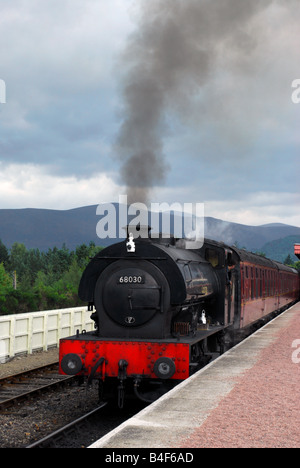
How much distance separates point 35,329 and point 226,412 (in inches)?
391

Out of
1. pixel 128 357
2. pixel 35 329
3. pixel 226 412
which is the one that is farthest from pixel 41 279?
pixel 226 412

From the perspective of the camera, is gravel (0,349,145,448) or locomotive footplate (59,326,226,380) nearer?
gravel (0,349,145,448)

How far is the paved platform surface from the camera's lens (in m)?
5.59

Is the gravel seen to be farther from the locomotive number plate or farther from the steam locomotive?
the locomotive number plate

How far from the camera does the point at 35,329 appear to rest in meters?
15.6

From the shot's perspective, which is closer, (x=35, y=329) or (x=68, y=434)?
(x=68, y=434)

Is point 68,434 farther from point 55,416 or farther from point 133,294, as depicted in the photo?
point 133,294

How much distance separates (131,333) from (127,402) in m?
1.73

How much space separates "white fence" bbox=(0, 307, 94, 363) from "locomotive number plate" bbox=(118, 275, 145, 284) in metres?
6.41

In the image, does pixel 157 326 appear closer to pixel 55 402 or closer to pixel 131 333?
pixel 131 333

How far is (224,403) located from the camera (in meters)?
7.29

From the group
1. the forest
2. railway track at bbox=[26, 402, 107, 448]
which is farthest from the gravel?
the forest

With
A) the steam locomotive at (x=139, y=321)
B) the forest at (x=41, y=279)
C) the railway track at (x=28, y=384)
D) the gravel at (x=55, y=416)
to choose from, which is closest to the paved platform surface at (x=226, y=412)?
the steam locomotive at (x=139, y=321)
